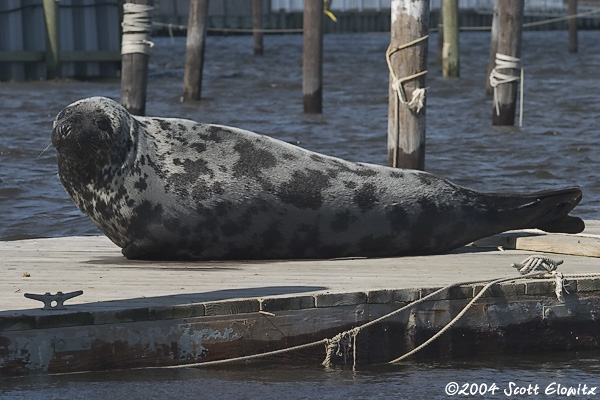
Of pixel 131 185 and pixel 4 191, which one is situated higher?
pixel 131 185

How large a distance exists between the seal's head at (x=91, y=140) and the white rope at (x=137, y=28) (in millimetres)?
6773

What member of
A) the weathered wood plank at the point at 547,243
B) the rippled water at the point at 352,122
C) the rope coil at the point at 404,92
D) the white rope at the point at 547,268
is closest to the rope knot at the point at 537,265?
the white rope at the point at 547,268

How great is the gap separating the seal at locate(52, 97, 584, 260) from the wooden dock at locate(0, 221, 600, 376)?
146mm

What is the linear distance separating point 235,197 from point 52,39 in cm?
1747

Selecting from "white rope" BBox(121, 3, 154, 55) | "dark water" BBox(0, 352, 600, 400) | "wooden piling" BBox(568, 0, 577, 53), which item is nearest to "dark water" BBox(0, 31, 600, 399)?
"dark water" BBox(0, 352, 600, 400)

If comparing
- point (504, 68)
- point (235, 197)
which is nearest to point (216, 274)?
point (235, 197)

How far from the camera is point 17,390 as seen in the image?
500cm

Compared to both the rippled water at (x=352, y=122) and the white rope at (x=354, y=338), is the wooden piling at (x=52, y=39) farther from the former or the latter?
the white rope at (x=354, y=338)

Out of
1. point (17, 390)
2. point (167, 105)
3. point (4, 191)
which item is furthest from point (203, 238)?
point (167, 105)

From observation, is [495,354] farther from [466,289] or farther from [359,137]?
[359,137]

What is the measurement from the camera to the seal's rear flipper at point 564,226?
23.7ft

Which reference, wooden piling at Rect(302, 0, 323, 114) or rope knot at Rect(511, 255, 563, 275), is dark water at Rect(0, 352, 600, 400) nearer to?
rope knot at Rect(511, 255, 563, 275)

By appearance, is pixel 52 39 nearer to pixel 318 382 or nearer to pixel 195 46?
pixel 195 46

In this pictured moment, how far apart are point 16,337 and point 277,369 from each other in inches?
43.9
